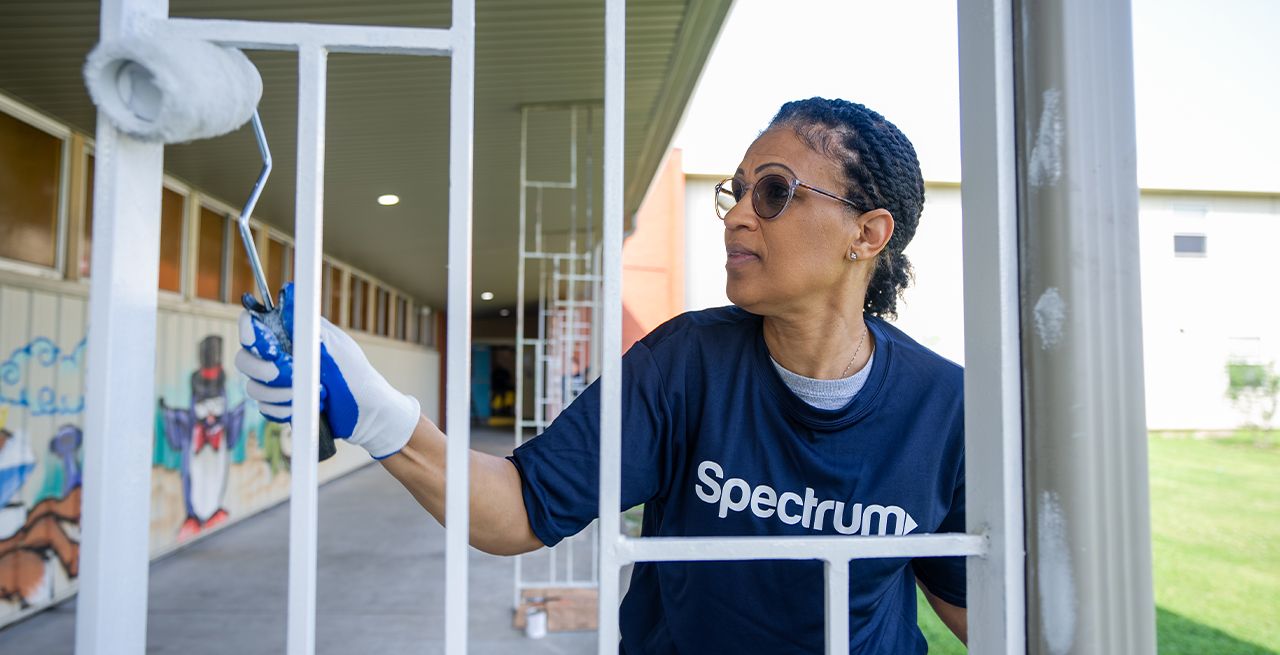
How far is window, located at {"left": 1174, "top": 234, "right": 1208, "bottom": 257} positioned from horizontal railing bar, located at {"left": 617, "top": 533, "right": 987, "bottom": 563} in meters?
19.2

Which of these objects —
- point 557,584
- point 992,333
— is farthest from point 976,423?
point 557,584

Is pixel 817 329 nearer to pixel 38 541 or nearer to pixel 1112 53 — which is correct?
pixel 1112 53

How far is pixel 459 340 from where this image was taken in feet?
2.81

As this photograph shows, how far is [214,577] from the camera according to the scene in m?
5.87

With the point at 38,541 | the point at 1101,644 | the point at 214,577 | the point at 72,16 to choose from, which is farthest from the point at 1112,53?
the point at 214,577

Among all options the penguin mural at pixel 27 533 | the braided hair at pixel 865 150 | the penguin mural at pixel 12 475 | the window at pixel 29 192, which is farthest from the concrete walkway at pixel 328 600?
the braided hair at pixel 865 150

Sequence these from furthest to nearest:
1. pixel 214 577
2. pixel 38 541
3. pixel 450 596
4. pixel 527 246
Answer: pixel 527 246
pixel 214 577
pixel 38 541
pixel 450 596

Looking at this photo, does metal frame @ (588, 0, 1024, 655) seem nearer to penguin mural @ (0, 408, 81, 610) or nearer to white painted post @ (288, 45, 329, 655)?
white painted post @ (288, 45, 329, 655)

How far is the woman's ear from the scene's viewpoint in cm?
159

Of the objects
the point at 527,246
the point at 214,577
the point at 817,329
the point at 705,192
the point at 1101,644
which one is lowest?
the point at 214,577

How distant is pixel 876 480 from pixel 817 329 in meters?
0.34

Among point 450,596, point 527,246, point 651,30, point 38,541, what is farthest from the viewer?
point 527,246

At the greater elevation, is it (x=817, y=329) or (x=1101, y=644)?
(x=817, y=329)

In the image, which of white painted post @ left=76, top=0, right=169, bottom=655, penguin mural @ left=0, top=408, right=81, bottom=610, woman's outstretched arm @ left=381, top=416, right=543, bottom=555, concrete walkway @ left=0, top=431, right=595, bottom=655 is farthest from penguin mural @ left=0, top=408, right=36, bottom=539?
white painted post @ left=76, top=0, right=169, bottom=655
